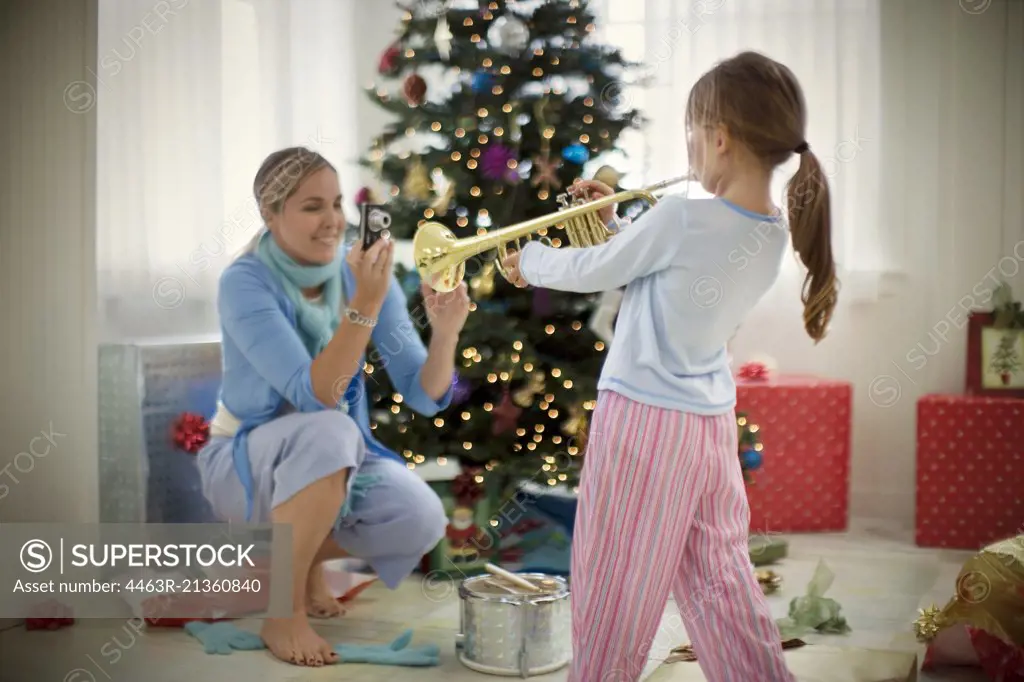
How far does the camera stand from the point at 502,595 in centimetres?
224

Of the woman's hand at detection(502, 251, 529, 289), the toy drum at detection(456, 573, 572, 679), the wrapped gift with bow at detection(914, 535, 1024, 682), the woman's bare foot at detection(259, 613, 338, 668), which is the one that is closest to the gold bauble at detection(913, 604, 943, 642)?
the wrapped gift with bow at detection(914, 535, 1024, 682)

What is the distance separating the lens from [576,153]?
9.95 feet

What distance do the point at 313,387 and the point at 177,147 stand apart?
1.02 m

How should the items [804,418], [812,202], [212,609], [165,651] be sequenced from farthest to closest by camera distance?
[804,418], [212,609], [165,651], [812,202]

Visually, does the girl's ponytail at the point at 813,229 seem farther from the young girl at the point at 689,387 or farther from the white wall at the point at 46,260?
the white wall at the point at 46,260

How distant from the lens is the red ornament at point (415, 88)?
9.83ft

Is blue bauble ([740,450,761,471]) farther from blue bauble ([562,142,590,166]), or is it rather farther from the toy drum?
the toy drum

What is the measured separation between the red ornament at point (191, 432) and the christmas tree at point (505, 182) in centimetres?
53

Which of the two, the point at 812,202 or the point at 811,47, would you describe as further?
the point at 811,47

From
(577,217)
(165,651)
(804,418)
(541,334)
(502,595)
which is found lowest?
(165,651)

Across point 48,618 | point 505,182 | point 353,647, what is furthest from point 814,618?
point 48,618

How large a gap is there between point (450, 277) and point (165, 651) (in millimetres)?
1050

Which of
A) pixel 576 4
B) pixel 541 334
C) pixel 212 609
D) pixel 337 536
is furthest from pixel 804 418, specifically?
pixel 212 609

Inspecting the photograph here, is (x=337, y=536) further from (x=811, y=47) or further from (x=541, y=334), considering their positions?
(x=811, y=47)
